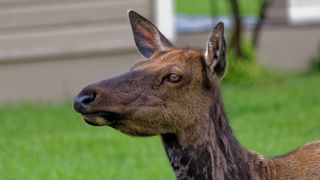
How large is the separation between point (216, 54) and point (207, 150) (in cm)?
44

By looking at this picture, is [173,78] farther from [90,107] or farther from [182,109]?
[90,107]

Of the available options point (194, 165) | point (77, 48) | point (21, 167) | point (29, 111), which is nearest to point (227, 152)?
point (194, 165)

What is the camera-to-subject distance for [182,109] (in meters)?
4.64

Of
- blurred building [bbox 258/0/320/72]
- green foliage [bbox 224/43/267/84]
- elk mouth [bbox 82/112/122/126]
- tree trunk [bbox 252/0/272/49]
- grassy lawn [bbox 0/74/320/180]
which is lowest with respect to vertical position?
blurred building [bbox 258/0/320/72]

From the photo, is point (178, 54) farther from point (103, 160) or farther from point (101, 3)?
point (101, 3)

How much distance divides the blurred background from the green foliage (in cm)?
2

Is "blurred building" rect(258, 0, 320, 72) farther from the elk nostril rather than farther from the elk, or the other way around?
the elk nostril

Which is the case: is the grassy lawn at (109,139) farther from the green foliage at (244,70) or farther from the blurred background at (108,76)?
the green foliage at (244,70)

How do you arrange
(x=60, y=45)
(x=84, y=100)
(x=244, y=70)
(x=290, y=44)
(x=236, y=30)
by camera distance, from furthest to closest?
(x=290, y=44), (x=236, y=30), (x=244, y=70), (x=60, y=45), (x=84, y=100)

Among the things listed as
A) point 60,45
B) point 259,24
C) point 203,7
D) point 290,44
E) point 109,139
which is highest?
point 109,139

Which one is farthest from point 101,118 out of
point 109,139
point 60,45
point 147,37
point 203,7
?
point 203,7

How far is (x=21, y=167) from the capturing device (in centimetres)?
905

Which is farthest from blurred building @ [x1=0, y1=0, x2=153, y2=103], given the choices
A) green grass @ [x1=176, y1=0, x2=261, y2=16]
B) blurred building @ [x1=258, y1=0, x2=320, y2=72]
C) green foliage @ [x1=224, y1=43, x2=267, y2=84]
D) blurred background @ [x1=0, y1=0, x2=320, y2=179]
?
green grass @ [x1=176, y1=0, x2=261, y2=16]

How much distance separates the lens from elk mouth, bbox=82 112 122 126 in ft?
14.7
